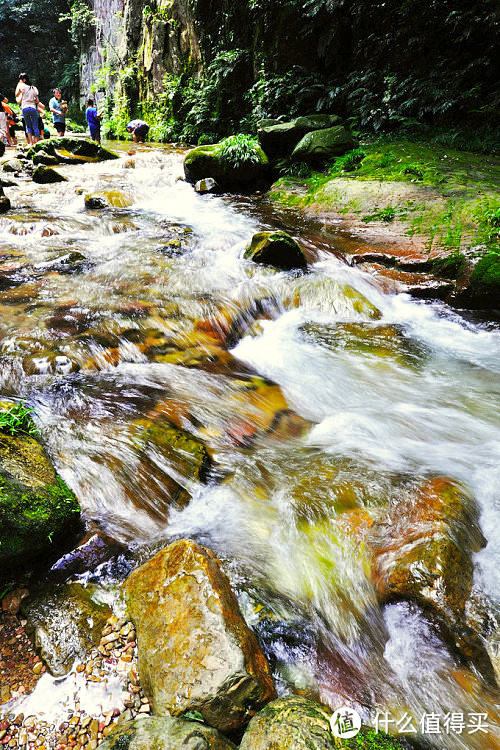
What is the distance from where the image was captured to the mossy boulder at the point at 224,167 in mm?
10812

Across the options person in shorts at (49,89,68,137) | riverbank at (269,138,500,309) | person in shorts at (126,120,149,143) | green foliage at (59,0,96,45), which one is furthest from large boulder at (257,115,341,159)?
green foliage at (59,0,96,45)

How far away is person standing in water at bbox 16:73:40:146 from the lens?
1374 centimetres

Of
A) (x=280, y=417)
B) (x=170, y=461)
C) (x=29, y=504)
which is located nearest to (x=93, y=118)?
(x=280, y=417)

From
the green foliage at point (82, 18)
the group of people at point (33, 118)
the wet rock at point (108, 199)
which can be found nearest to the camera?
the wet rock at point (108, 199)

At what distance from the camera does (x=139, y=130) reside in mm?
20469

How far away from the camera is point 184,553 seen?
2.29 m

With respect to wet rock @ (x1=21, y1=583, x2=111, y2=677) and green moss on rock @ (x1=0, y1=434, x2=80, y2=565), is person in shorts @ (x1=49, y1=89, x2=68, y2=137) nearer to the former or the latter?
green moss on rock @ (x1=0, y1=434, x2=80, y2=565)

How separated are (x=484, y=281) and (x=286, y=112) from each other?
10.3 m

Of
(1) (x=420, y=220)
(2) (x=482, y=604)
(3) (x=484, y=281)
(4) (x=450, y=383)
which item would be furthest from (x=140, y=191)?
(2) (x=482, y=604)

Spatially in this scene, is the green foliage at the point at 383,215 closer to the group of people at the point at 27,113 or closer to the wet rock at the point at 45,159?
the wet rock at the point at 45,159

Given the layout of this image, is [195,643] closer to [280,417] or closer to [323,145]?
[280,417]

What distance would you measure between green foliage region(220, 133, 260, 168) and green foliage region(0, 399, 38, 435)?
9.96 meters

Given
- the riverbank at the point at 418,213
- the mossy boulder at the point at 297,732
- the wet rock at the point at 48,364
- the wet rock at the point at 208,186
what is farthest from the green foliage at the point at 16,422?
the wet rock at the point at 208,186

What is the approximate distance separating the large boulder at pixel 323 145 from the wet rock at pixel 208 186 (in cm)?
236
